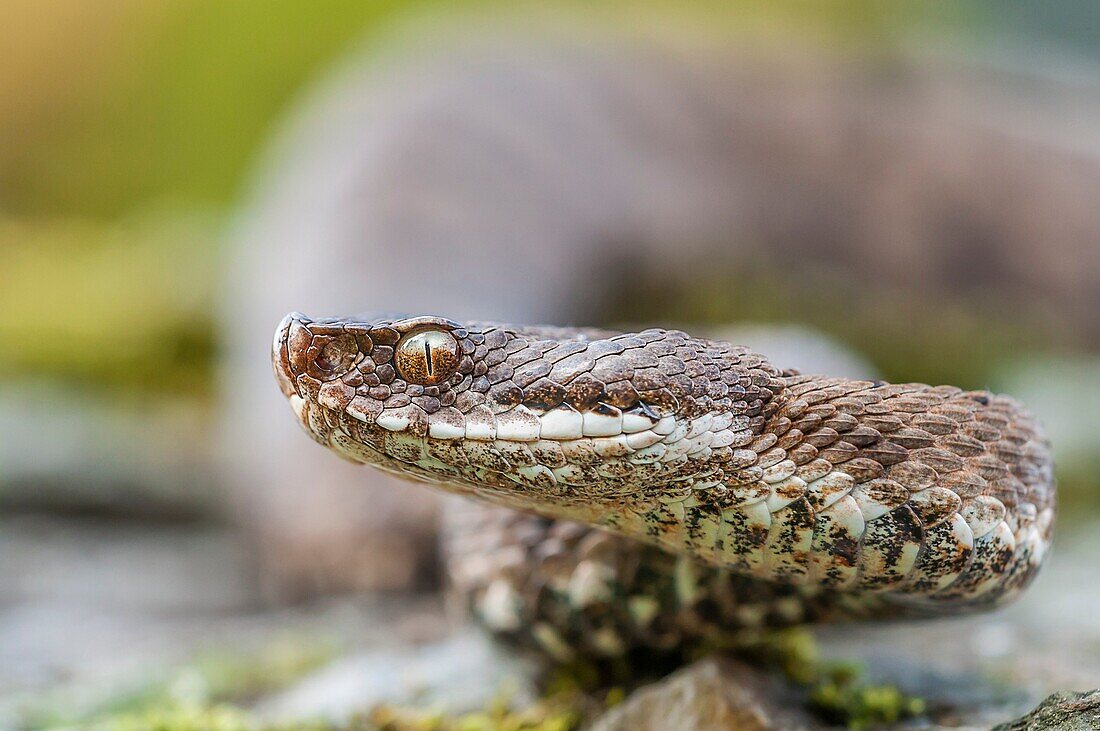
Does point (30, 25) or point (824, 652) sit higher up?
point (30, 25)

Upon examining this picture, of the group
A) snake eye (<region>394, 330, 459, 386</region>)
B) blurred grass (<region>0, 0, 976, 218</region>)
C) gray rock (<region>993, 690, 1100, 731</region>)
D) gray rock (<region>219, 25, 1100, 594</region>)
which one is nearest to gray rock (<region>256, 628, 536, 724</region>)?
snake eye (<region>394, 330, 459, 386</region>)

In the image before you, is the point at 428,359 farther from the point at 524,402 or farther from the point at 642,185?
the point at 642,185

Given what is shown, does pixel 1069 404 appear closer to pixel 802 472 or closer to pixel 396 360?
pixel 802 472

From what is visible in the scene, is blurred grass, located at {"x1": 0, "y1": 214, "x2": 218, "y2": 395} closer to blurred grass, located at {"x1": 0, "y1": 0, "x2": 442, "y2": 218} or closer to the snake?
blurred grass, located at {"x1": 0, "y1": 0, "x2": 442, "y2": 218}

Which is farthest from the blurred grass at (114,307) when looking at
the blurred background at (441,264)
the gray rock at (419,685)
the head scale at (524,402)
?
the head scale at (524,402)

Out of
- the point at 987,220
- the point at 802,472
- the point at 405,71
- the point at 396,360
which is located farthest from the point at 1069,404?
the point at 405,71

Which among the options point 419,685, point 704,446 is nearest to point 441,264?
point 419,685
